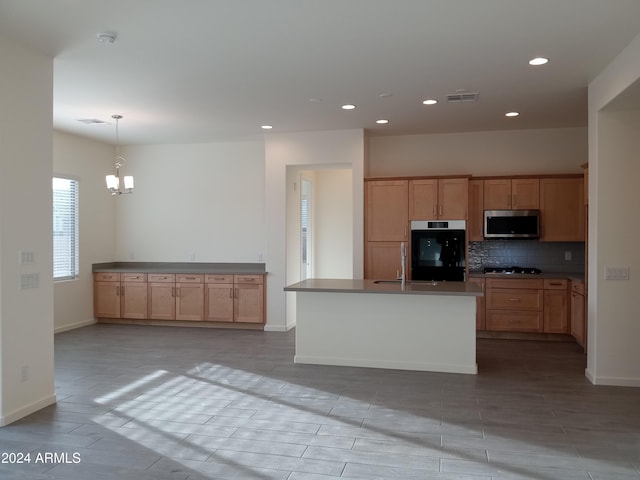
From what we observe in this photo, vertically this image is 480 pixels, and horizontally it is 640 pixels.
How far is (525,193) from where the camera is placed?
6.88m

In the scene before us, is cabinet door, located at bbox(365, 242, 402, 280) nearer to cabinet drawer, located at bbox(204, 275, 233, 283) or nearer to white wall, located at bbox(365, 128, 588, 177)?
white wall, located at bbox(365, 128, 588, 177)

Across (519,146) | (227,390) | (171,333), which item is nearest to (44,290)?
(227,390)

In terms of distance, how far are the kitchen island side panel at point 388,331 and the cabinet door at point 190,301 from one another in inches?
103

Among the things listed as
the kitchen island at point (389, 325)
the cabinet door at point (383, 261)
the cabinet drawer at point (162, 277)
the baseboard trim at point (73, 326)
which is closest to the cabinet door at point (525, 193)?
the cabinet door at point (383, 261)

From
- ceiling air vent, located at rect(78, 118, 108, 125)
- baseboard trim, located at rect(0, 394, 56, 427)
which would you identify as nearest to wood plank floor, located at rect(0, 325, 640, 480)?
baseboard trim, located at rect(0, 394, 56, 427)

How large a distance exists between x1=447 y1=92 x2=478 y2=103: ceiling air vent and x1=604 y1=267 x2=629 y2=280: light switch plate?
7.35ft

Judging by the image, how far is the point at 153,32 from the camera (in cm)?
372

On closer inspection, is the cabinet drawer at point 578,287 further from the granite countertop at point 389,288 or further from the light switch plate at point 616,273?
the granite countertop at point 389,288

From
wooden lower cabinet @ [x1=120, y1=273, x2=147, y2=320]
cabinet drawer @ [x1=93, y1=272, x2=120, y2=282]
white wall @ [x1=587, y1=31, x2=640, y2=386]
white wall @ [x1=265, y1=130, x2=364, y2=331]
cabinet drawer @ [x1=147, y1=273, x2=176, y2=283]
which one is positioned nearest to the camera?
white wall @ [x1=587, y1=31, x2=640, y2=386]

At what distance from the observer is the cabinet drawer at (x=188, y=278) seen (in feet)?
25.1

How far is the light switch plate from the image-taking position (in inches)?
185

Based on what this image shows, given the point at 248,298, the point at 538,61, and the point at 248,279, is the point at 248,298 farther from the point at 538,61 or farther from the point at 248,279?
the point at 538,61

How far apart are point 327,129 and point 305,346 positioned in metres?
3.22

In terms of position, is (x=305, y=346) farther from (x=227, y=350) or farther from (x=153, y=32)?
(x=153, y=32)
